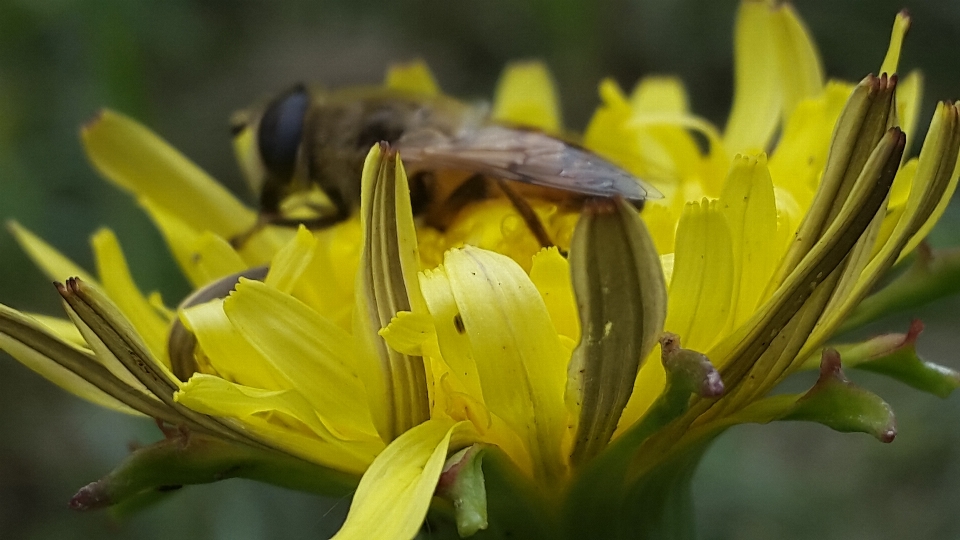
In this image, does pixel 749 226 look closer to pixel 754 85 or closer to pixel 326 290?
pixel 326 290

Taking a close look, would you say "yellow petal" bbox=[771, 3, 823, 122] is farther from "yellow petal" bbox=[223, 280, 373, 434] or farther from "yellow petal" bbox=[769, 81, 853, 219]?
"yellow petal" bbox=[223, 280, 373, 434]

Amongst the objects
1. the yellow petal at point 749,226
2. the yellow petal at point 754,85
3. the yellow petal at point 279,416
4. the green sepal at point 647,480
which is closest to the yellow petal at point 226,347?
the yellow petal at point 279,416

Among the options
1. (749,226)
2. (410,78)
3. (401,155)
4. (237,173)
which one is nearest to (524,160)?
(401,155)

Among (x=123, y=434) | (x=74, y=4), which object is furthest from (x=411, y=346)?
(x=74, y=4)

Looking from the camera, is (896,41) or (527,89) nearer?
(896,41)

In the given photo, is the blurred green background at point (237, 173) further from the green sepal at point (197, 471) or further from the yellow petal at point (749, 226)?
the yellow petal at point (749, 226)

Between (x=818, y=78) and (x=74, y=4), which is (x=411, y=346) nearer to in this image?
(x=818, y=78)
